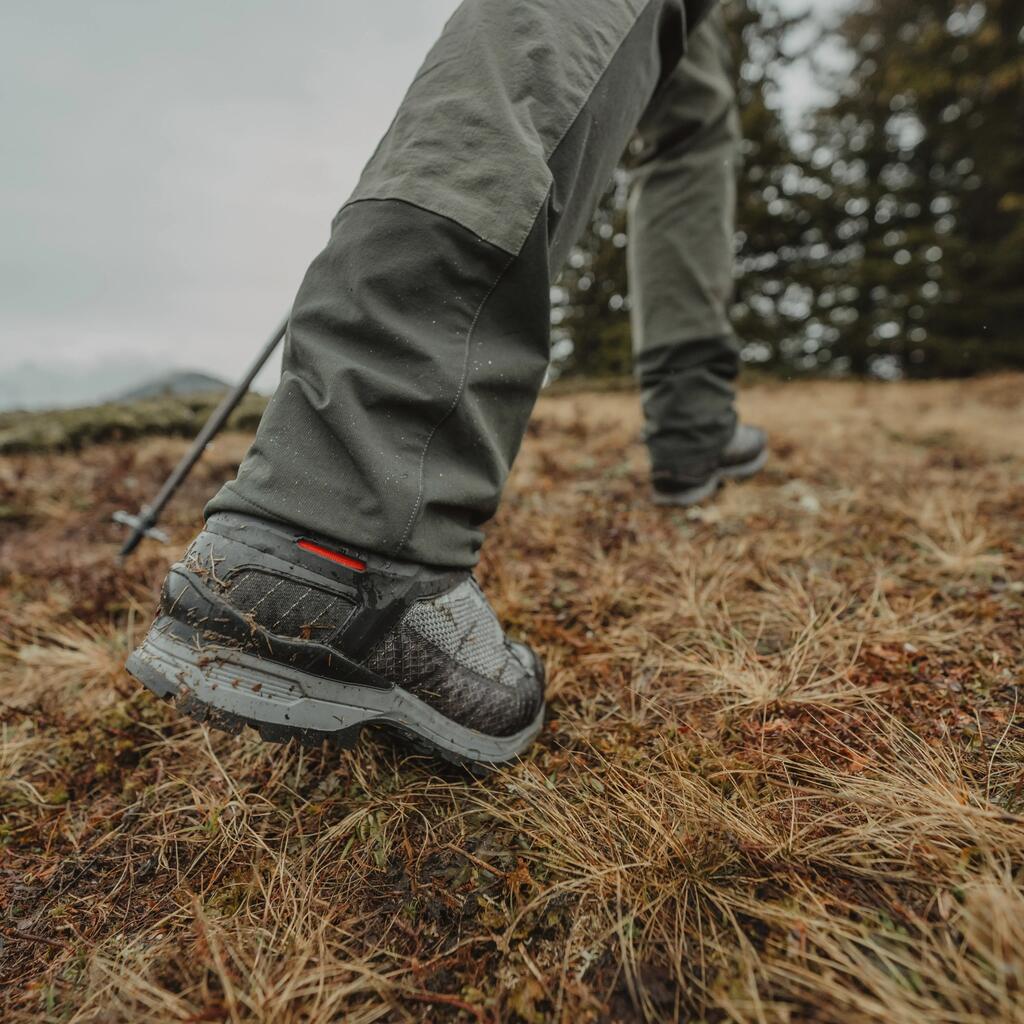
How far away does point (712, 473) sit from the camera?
245 cm

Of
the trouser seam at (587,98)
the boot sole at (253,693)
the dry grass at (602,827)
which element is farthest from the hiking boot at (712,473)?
the boot sole at (253,693)

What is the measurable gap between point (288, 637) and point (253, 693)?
10 centimetres

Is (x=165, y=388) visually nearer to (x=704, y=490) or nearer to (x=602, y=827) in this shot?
(x=704, y=490)

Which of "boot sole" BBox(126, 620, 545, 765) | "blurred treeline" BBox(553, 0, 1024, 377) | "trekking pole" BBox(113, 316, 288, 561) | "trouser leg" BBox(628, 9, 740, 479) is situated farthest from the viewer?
"blurred treeline" BBox(553, 0, 1024, 377)

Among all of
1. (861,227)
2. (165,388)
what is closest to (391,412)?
(165,388)

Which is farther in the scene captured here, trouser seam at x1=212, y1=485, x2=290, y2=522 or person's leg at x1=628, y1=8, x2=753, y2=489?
person's leg at x1=628, y1=8, x2=753, y2=489

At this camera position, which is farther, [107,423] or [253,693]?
[107,423]

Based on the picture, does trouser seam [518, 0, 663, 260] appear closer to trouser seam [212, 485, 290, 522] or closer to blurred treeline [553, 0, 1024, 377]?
trouser seam [212, 485, 290, 522]

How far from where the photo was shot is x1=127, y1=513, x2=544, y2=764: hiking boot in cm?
90

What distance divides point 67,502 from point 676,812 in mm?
3520

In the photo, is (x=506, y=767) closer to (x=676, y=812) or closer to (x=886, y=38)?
(x=676, y=812)

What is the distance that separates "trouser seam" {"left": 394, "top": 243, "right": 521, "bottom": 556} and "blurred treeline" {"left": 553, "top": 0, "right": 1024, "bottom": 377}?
11.1 m

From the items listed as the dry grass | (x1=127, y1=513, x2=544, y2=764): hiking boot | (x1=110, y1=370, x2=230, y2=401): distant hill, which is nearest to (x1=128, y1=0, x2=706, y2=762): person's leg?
(x1=127, y1=513, x2=544, y2=764): hiking boot

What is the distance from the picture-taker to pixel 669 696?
119cm
